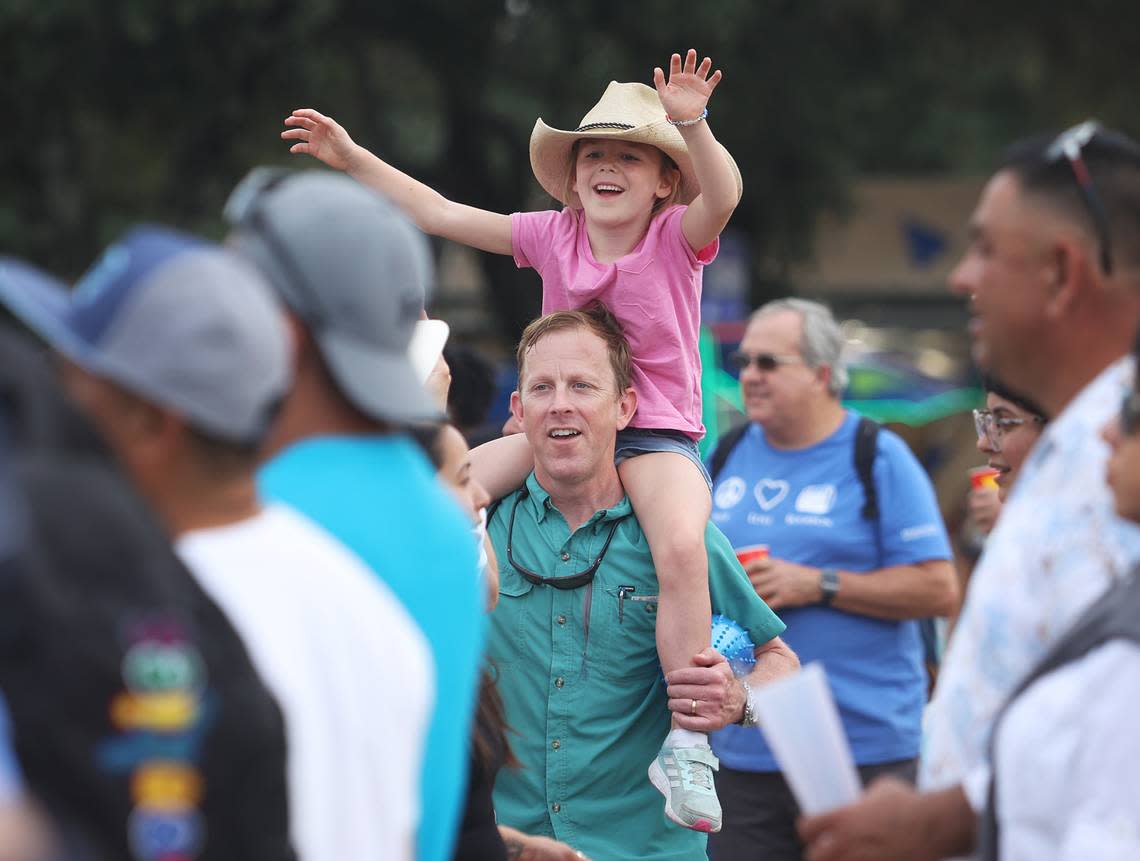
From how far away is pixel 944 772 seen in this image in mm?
2590

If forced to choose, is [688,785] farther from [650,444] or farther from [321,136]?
[321,136]

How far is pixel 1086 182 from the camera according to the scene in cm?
261

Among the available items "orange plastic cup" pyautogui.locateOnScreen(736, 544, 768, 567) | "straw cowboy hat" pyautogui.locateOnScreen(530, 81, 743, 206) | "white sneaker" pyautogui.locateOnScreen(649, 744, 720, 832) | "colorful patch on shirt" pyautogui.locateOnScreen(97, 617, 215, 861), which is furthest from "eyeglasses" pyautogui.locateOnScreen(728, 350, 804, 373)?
"colorful patch on shirt" pyautogui.locateOnScreen(97, 617, 215, 861)

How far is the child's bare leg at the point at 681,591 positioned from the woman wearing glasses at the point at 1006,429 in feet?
2.63

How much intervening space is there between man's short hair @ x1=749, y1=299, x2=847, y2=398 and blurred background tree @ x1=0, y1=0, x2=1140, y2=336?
28.1 feet

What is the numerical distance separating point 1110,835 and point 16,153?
54.9 ft

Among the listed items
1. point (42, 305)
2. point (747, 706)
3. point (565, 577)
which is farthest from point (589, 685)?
point (42, 305)

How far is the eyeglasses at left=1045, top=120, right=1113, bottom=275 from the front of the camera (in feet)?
8.50

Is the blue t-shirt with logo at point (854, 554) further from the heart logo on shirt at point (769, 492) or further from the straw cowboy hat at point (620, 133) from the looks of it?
the straw cowboy hat at point (620, 133)

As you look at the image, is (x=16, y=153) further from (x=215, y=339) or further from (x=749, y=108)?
(x=215, y=339)

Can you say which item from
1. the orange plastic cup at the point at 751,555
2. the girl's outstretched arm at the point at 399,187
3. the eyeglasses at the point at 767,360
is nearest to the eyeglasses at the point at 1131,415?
the girl's outstretched arm at the point at 399,187

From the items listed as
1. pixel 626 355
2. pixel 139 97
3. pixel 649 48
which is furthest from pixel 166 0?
pixel 626 355

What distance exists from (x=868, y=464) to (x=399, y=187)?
2.52m

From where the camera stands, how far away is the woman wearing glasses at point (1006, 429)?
407 cm
